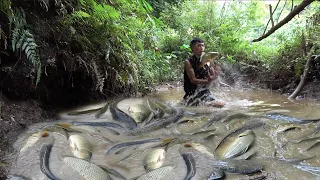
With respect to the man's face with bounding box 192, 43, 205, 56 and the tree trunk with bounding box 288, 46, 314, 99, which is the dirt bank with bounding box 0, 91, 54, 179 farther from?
the tree trunk with bounding box 288, 46, 314, 99

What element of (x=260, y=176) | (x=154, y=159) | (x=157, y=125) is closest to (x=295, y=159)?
(x=260, y=176)

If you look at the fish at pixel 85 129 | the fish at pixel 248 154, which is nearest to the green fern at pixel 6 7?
Answer: the fish at pixel 85 129

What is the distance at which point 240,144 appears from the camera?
2.81 m

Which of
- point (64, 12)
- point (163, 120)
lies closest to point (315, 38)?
point (163, 120)

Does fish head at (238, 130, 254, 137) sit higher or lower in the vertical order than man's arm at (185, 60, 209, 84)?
lower

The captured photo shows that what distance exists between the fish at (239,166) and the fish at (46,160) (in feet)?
3.93

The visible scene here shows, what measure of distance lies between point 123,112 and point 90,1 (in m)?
1.70

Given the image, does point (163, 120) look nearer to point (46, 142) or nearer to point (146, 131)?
point (146, 131)

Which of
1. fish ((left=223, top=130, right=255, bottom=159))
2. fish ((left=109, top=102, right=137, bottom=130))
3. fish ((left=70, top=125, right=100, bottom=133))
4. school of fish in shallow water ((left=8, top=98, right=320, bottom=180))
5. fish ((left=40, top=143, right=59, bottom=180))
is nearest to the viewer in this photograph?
fish ((left=40, top=143, right=59, bottom=180))

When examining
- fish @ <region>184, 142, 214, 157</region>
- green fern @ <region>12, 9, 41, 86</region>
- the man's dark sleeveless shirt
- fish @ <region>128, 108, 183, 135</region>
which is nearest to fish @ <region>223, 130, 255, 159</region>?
fish @ <region>184, 142, 214, 157</region>

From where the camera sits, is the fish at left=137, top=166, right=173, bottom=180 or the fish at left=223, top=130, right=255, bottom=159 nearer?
the fish at left=137, top=166, right=173, bottom=180

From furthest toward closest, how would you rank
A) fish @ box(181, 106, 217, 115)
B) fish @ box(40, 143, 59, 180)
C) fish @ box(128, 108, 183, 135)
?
fish @ box(181, 106, 217, 115), fish @ box(128, 108, 183, 135), fish @ box(40, 143, 59, 180)

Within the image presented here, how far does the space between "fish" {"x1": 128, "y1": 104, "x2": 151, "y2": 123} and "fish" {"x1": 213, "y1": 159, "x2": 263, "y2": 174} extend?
65.2 inches

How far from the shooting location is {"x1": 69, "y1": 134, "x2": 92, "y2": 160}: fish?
8.14 ft
